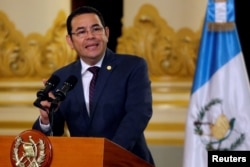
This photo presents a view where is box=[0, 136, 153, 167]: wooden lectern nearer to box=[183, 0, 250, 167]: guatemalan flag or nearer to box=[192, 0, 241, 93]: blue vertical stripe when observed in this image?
box=[183, 0, 250, 167]: guatemalan flag

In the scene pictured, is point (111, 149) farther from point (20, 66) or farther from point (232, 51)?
point (20, 66)

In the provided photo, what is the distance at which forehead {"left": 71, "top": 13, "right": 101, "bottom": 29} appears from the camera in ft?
8.42

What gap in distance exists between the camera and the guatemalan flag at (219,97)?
10.6 feet

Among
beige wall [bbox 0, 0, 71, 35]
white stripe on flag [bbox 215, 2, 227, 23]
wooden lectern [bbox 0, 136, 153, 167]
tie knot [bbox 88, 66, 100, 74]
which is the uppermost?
beige wall [bbox 0, 0, 71, 35]

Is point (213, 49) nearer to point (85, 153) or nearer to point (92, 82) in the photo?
point (92, 82)

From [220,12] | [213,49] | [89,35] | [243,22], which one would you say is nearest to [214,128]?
[213,49]

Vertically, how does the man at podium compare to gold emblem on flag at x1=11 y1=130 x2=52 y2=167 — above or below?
above

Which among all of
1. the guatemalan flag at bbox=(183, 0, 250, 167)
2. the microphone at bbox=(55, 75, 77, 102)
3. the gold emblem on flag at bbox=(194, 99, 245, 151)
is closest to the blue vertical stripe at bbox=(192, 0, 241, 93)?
the guatemalan flag at bbox=(183, 0, 250, 167)

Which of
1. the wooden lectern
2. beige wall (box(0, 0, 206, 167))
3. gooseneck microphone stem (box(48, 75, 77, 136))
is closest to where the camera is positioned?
the wooden lectern

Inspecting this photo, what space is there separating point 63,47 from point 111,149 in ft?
7.53

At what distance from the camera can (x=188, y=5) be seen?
3891 millimetres

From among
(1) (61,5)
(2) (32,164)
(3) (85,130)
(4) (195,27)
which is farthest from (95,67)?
(1) (61,5)

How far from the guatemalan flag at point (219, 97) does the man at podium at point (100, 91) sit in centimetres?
72

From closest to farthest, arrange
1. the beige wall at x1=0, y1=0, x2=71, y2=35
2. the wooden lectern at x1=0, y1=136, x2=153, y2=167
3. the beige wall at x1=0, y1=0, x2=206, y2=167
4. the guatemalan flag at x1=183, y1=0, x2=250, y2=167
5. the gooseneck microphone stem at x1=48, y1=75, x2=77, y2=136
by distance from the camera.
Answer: the wooden lectern at x1=0, y1=136, x2=153, y2=167 → the gooseneck microphone stem at x1=48, y1=75, x2=77, y2=136 → the guatemalan flag at x1=183, y1=0, x2=250, y2=167 → the beige wall at x1=0, y1=0, x2=206, y2=167 → the beige wall at x1=0, y1=0, x2=71, y2=35
